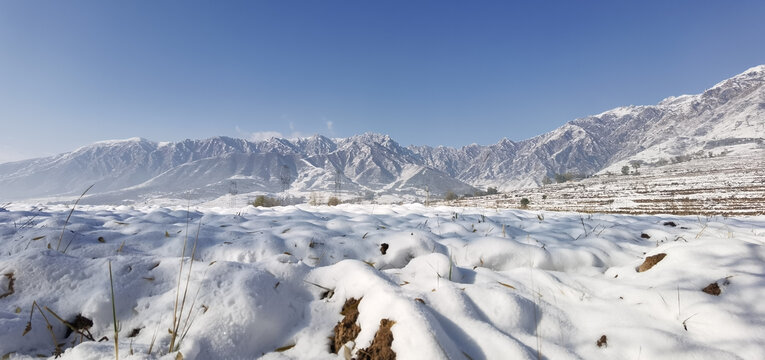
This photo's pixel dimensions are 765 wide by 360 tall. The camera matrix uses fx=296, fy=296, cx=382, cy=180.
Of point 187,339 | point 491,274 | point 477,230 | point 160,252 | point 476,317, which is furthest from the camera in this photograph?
point 477,230

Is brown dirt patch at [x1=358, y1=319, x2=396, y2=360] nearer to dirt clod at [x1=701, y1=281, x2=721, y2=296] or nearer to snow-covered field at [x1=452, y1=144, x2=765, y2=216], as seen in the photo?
dirt clod at [x1=701, y1=281, x2=721, y2=296]

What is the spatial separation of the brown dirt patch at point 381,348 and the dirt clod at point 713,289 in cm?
162

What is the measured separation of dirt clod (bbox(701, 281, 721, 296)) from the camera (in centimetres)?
145

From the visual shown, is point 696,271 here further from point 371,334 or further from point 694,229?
point 694,229

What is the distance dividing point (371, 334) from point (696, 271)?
6.14ft

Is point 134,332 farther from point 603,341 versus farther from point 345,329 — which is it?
A: point 603,341

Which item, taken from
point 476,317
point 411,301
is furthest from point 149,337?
point 476,317

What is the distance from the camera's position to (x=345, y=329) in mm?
1229

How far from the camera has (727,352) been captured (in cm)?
108

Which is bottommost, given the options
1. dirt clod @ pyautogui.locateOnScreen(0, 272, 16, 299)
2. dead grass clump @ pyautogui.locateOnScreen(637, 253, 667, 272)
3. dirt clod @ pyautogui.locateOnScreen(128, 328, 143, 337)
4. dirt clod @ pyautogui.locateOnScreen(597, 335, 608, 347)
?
dirt clod @ pyautogui.locateOnScreen(597, 335, 608, 347)

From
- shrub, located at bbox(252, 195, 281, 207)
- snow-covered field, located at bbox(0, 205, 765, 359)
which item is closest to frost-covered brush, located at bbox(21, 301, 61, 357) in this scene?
snow-covered field, located at bbox(0, 205, 765, 359)

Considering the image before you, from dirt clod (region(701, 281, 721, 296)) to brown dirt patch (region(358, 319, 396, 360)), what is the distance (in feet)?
→ 5.33

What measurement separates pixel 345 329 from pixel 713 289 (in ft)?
5.98

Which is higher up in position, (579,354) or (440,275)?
(440,275)
